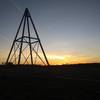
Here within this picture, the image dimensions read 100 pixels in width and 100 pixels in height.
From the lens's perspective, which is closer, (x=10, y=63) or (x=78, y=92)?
(x=78, y=92)

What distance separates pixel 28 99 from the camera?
247 inches

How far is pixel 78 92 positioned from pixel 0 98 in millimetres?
2751

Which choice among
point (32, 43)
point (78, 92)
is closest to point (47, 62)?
point (32, 43)

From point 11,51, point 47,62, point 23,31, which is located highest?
point 23,31

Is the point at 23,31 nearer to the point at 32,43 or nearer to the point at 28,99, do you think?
the point at 32,43

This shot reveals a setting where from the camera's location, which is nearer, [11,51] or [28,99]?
[28,99]

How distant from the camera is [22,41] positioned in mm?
24203

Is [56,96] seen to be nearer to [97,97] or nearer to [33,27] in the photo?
[97,97]

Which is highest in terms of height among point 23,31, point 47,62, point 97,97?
point 23,31

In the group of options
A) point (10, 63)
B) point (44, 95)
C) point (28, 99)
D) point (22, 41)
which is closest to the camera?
point (28, 99)

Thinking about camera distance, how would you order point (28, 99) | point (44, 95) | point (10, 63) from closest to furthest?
point (28, 99)
point (44, 95)
point (10, 63)

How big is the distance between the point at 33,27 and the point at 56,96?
19.1 metres

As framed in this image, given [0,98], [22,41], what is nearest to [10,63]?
[22,41]

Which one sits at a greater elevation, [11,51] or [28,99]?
[11,51]
